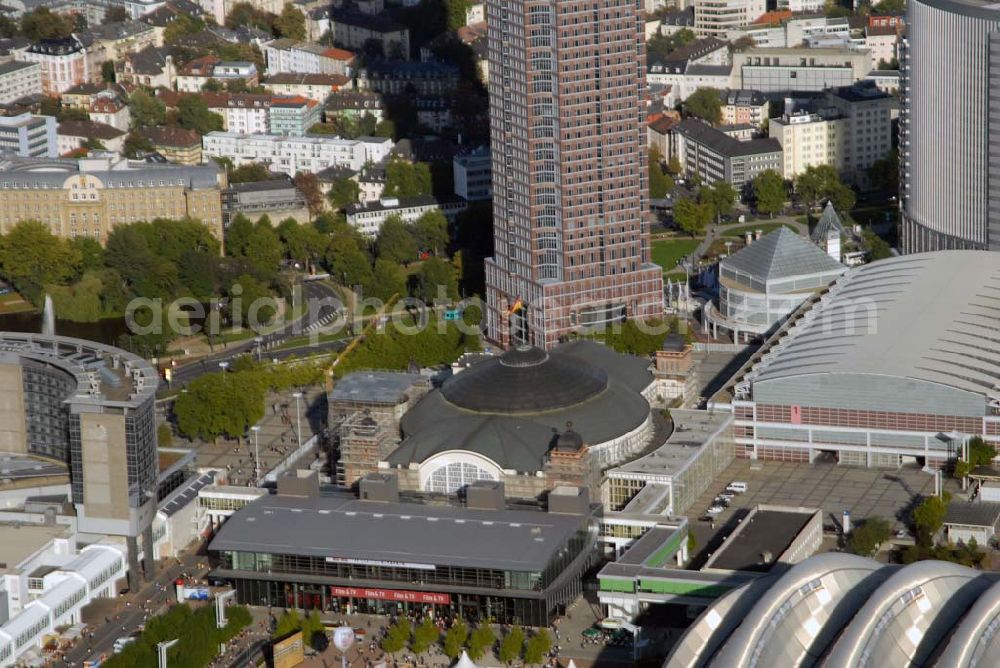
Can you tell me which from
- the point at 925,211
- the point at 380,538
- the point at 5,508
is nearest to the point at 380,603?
the point at 380,538

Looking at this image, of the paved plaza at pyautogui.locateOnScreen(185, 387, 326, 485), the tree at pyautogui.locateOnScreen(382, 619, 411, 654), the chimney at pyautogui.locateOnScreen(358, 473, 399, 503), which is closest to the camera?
the tree at pyautogui.locateOnScreen(382, 619, 411, 654)

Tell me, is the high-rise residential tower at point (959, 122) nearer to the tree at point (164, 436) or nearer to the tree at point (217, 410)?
the tree at point (217, 410)

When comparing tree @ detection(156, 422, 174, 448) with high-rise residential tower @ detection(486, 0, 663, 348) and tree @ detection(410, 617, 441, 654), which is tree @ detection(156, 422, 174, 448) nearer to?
high-rise residential tower @ detection(486, 0, 663, 348)

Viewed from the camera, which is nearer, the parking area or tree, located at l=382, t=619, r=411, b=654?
tree, located at l=382, t=619, r=411, b=654

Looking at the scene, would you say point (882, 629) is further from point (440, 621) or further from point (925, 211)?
point (925, 211)

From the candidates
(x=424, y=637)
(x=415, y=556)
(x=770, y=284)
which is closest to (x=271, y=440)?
(x=415, y=556)

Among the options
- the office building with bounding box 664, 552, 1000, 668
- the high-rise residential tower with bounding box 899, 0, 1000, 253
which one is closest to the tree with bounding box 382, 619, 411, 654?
the office building with bounding box 664, 552, 1000, 668

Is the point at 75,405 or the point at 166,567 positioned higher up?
the point at 75,405

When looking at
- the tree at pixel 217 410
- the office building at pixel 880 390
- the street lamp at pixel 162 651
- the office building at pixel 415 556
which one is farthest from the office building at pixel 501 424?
the street lamp at pixel 162 651
